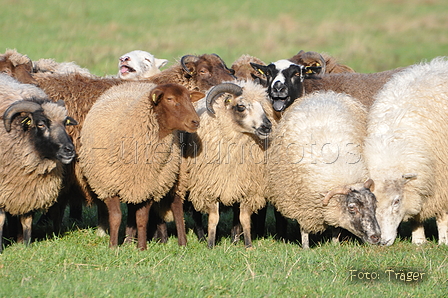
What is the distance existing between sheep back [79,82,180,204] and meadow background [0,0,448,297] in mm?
688

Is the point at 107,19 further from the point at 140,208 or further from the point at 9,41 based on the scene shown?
the point at 140,208

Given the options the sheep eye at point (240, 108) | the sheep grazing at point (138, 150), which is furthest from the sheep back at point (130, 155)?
the sheep eye at point (240, 108)

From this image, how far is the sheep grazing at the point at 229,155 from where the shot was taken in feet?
23.7

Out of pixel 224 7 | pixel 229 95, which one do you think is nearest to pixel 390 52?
pixel 224 7

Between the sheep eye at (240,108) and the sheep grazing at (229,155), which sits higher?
the sheep eye at (240,108)

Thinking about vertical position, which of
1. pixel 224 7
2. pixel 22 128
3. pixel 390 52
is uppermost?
pixel 224 7

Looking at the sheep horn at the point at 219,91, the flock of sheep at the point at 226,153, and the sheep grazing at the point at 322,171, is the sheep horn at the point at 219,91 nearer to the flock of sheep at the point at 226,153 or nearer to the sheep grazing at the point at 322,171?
the flock of sheep at the point at 226,153

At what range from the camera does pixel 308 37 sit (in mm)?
27359

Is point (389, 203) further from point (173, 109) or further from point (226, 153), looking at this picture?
point (173, 109)

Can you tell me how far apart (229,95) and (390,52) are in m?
18.9

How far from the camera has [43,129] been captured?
260 inches

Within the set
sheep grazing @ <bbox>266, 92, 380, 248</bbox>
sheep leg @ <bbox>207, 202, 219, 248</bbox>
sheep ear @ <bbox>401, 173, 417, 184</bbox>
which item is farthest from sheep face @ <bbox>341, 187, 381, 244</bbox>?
sheep leg @ <bbox>207, 202, 219, 248</bbox>

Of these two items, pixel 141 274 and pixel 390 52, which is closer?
pixel 141 274

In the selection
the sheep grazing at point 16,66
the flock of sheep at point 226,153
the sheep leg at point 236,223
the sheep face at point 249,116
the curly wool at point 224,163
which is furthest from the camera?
the sheep grazing at point 16,66
